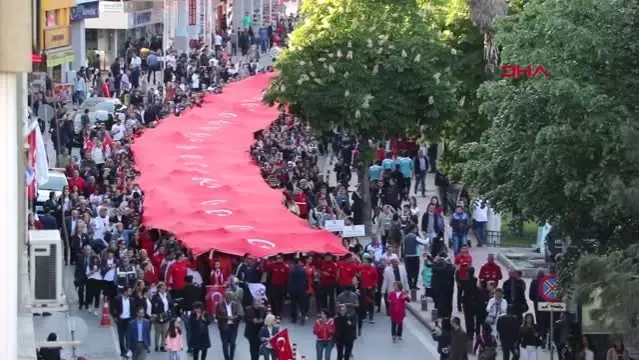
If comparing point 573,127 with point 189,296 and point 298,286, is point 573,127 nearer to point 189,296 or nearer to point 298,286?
point 298,286

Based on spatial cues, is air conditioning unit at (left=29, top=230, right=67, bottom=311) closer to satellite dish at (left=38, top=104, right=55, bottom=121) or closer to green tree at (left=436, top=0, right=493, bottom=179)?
green tree at (left=436, top=0, right=493, bottom=179)

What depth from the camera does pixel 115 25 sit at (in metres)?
69.7

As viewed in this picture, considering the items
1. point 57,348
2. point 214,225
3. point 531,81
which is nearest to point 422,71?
point 214,225

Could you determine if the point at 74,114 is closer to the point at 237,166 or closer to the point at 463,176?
the point at 237,166

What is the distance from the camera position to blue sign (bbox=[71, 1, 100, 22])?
2309 inches

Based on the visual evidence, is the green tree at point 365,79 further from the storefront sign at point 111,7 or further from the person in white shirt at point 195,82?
the storefront sign at point 111,7

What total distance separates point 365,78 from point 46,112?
10.2 metres

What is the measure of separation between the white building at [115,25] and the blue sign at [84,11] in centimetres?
686

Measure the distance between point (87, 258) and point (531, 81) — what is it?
30.8 ft

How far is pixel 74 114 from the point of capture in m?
52.0

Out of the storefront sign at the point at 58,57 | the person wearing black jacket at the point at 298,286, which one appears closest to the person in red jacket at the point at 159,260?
the person wearing black jacket at the point at 298,286

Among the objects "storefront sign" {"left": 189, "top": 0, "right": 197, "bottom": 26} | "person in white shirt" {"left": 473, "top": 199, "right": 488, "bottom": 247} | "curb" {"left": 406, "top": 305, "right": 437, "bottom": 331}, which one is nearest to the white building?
"storefront sign" {"left": 189, "top": 0, "right": 197, "bottom": 26}

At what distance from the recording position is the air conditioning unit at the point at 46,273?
2109cm

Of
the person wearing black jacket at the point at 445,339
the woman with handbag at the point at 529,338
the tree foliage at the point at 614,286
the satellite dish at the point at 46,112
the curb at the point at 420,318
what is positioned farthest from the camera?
the satellite dish at the point at 46,112
